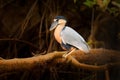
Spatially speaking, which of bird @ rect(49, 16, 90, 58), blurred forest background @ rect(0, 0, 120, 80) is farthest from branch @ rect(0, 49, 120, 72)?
blurred forest background @ rect(0, 0, 120, 80)

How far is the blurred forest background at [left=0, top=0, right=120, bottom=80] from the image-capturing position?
1538mm

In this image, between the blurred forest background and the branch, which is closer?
the branch

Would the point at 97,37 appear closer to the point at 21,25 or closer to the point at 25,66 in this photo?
the point at 21,25

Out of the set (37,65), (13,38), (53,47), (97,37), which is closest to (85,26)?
(97,37)

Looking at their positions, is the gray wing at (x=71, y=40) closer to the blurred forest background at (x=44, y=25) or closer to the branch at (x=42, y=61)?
the branch at (x=42, y=61)

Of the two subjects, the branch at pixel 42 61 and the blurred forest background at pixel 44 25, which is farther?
the blurred forest background at pixel 44 25

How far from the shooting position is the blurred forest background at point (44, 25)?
154cm

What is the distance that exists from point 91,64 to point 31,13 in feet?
1.74

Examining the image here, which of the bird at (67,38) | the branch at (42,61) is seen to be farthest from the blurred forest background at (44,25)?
the bird at (67,38)

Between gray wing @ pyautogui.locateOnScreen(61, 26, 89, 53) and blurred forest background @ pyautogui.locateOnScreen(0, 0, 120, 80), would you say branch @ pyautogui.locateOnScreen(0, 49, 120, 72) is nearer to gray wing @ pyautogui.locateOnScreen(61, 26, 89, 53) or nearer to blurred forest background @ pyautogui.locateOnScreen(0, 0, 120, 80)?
gray wing @ pyautogui.locateOnScreen(61, 26, 89, 53)

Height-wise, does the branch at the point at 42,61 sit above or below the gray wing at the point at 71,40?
below

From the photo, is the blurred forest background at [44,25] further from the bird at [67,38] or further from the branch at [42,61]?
the bird at [67,38]

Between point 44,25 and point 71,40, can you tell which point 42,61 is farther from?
point 44,25

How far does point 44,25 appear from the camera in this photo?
1657 mm
